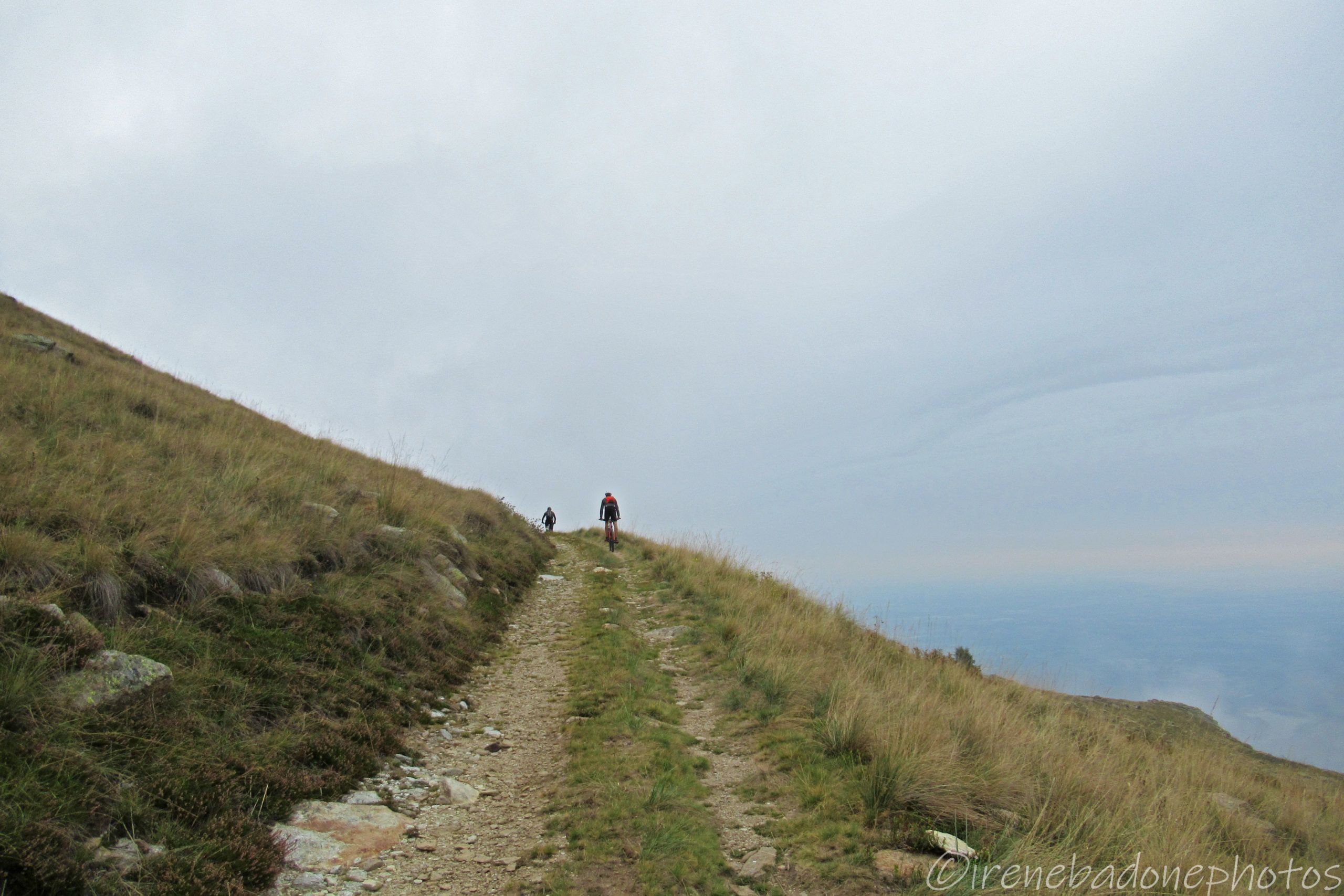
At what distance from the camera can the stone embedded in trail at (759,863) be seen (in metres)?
4.91

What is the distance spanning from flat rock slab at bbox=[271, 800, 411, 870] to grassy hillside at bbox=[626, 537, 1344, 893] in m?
3.39

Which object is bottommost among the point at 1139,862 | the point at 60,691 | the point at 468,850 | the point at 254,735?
the point at 468,850

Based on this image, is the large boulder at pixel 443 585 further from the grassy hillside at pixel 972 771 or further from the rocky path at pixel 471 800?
the grassy hillside at pixel 972 771

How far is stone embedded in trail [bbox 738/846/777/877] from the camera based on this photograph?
4914 millimetres

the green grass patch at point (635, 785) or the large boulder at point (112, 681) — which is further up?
the large boulder at point (112, 681)

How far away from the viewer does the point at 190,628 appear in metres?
6.24

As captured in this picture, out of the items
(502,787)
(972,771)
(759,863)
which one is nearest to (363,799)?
(502,787)

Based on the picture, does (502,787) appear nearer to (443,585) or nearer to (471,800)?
(471,800)

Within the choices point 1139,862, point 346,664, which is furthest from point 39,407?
point 1139,862

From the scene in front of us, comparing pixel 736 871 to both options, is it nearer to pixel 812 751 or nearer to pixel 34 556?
pixel 812 751

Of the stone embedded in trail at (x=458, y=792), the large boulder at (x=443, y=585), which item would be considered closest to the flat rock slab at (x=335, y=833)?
the stone embedded in trail at (x=458, y=792)

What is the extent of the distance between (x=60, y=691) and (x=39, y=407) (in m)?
7.29

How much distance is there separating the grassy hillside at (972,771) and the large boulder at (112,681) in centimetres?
553

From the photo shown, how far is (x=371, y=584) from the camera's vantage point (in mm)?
9391
